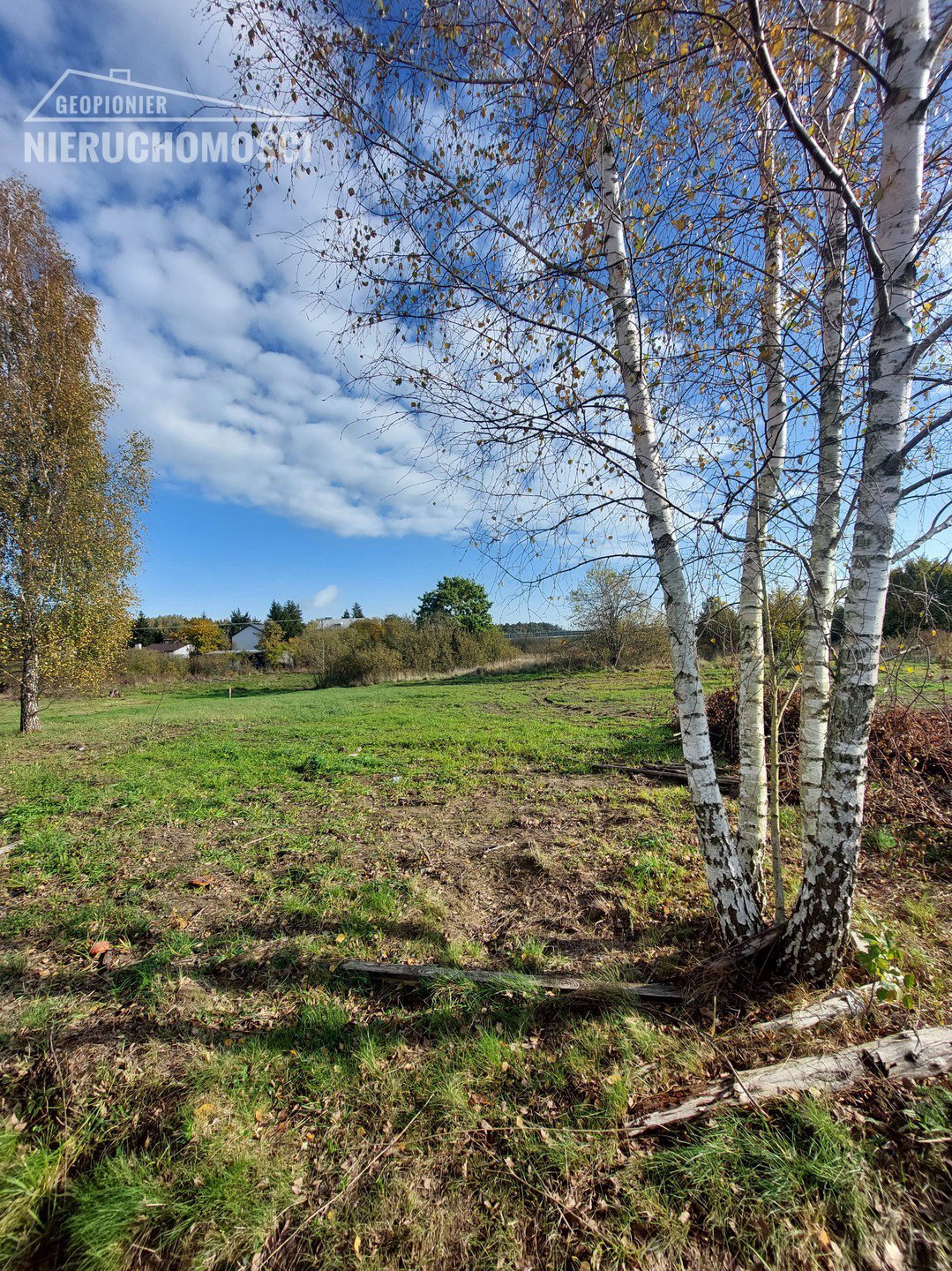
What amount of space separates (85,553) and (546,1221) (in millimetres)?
14533

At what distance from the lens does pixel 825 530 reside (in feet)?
9.87

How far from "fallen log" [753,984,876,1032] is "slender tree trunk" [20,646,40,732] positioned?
14.8m

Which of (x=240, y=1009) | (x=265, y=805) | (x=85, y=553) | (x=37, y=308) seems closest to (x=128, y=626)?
(x=85, y=553)

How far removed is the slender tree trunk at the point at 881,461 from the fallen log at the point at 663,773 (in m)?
4.45

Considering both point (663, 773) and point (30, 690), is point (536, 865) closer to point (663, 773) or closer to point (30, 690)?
point (663, 773)

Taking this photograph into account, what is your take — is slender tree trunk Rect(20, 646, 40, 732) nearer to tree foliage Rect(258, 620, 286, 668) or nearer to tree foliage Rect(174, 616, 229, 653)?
tree foliage Rect(258, 620, 286, 668)

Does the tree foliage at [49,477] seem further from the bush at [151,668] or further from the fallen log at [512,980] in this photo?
the bush at [151,668]

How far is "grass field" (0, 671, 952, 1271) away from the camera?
172 centimetres

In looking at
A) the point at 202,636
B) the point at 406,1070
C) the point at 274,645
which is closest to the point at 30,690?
the point at 406,1070

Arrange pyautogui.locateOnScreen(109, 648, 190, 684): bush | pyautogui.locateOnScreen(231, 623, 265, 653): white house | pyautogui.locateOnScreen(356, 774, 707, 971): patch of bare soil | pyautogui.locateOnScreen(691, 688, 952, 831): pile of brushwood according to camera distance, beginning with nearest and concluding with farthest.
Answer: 1. pyautogui.locateOnScreen(356, 774, 707, 971): patch of bare soil
2. pyautogui.locateOnScreen(691, 688, 952, 831): pile of brushwood
3. pyautogui.locateOnScreen(109, 648, 190, 684): bush
4. pyautogui.locateOnScreen(231, 623, 265, 653): white house

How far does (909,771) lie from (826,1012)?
211 inches

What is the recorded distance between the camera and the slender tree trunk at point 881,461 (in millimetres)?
2215

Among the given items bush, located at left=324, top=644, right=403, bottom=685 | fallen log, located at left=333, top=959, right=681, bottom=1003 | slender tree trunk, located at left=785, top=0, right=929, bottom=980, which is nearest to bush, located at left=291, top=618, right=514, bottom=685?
bush, located at left=324, top=644, right=403, bottom=685

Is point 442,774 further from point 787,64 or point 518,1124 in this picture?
point 787,64
